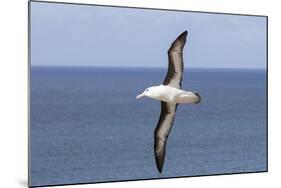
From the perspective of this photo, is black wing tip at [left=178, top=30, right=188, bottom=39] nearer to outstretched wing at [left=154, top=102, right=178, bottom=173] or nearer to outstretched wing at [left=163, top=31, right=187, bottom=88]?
outstretched wing at [left=163, top=31, right=187, bottom=88]

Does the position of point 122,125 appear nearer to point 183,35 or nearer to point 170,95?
point 170,95

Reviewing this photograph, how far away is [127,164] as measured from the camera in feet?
20.0

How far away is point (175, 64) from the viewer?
6.13 meters

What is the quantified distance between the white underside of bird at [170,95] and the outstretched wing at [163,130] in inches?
2.0

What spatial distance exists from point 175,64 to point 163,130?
0.55 m

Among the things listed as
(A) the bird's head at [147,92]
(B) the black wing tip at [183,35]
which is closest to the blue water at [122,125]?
(A) the bird's head at [147,92]

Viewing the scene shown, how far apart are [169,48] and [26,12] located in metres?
1.20

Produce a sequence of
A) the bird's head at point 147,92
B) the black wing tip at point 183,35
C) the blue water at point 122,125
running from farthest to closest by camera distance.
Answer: the black wing tip at point 183,35
the bird's head at point 147,92
the blue water at point 122,125

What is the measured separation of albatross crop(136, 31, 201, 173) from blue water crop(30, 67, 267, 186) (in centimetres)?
5

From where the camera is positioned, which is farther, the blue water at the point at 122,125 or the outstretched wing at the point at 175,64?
the outstretched wing at the point at 175,64

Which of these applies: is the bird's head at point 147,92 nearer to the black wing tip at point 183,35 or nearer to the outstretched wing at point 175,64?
the outstretched wing at point 175,64

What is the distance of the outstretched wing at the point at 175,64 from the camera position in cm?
611

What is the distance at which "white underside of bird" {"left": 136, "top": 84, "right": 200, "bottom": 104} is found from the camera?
6.04 meters

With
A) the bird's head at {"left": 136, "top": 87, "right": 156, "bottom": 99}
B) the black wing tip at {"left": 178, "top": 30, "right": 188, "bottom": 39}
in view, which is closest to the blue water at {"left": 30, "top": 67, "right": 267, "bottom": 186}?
the bird's head at {"left": 136, "top": 87, "right": 156, "bottom": 99}
